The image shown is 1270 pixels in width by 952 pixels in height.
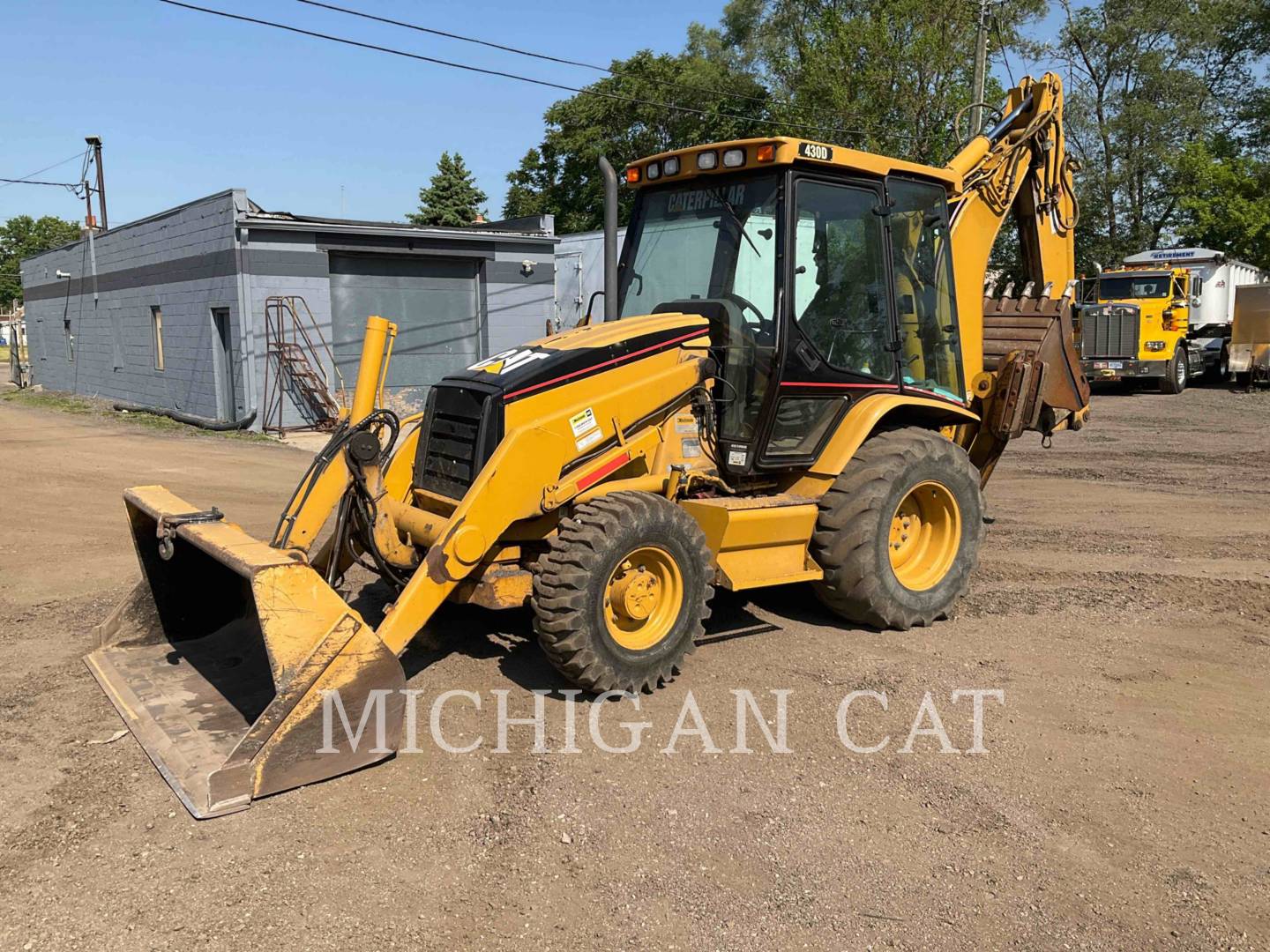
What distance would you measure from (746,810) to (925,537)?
302 centimetres

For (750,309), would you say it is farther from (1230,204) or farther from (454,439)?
(1230,204)

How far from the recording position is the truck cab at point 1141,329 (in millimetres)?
22203

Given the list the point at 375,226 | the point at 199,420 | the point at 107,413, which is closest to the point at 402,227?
the point at 375,226

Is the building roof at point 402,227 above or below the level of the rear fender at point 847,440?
above

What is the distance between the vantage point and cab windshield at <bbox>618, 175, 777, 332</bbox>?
5.73m

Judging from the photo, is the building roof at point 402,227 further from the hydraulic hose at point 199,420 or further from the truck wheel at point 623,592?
the truck wheel at point 623,592

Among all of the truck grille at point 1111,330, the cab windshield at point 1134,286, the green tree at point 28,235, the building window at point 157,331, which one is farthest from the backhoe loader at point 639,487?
the green tree at point 28,235

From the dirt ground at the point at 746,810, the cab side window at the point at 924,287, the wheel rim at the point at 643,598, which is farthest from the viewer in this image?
the cab side window at the point at 924,287

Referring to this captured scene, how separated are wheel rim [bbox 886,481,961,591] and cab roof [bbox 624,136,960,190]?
1.97m

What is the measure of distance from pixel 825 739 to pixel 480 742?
5.20ft

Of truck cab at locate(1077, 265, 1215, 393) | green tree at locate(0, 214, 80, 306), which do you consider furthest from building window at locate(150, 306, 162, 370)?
green tree at locate(0, 214, 80, 306)

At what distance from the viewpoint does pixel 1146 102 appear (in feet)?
115

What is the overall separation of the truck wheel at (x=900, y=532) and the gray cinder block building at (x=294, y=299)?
12886 millimetres

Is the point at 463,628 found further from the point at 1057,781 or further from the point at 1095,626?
the point at 1095,626
